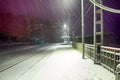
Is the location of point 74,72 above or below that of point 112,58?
below

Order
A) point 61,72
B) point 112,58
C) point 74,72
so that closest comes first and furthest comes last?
point 112,58 < point 74,72 < point 61,72

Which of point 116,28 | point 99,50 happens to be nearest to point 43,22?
point 116,28

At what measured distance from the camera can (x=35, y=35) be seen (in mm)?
94500

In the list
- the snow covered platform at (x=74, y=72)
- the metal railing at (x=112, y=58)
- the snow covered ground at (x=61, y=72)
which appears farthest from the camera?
the metal railing at (x=112, y=58)

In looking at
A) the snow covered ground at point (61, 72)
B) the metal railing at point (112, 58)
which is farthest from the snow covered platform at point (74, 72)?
the metal railing at point (112, 58)

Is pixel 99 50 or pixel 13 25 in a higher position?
pixel 13 25

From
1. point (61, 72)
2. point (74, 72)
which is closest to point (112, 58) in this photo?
point (74, 72)

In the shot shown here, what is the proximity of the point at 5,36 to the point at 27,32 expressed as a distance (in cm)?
1892

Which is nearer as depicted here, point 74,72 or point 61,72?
point 74,72

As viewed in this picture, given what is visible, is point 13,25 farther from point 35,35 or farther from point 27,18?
point 35,35

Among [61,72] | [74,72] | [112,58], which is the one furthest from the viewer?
[61,72]

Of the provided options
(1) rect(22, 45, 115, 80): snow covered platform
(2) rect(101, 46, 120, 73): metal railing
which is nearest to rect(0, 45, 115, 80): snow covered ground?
(1) rect(22, 45, 115, 80): snow covered platform

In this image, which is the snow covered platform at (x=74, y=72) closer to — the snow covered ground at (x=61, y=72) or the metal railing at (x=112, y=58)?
the snow covered ground at (x=61, y=72)

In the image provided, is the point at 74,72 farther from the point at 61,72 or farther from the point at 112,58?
the point at 112,58
